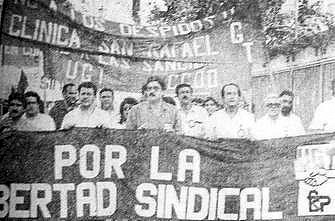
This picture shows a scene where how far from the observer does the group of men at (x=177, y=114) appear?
397cm

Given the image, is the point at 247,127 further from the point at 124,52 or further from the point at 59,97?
the point at 59,97

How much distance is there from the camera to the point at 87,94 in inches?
160

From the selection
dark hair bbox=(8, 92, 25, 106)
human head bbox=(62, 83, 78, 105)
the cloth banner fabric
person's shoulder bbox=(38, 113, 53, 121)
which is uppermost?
human head bbox=(62, 83, 78, 105)

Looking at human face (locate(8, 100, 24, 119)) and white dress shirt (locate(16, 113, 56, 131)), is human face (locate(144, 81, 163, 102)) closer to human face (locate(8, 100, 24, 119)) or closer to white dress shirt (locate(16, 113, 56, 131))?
white dress shirt (locate(16, 113, 56, 131))

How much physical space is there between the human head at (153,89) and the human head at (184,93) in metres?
0.12

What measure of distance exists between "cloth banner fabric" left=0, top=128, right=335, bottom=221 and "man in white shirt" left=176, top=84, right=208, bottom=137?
87 millimetres

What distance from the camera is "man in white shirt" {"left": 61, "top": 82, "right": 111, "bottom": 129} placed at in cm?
397

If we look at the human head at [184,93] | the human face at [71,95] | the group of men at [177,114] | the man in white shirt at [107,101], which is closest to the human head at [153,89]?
the group of men at [177,114]

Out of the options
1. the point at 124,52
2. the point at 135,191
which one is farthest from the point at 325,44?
the point at 135,191

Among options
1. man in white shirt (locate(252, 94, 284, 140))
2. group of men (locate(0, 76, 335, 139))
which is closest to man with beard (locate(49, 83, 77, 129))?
group of men (locate(0, 76, 335, 139))

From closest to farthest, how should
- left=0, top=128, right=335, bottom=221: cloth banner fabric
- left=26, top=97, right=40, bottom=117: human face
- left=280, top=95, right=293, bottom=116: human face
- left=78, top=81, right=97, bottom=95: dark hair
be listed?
left=0, top=128, right=335, bottom=221: cloth banner fabric, left=26, top=97, right=40, bottom=117: human face, left=78, top=81, right=97, bottom=95: dark hair, left=280, top=95, right=293, bottom=116: human face

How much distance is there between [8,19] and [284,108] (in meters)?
1.97

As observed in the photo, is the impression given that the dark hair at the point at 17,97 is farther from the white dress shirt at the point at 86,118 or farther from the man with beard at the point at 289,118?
the man with beard at the point at 289,118

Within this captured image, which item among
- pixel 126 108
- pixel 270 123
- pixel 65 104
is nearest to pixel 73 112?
pixel 65 104
